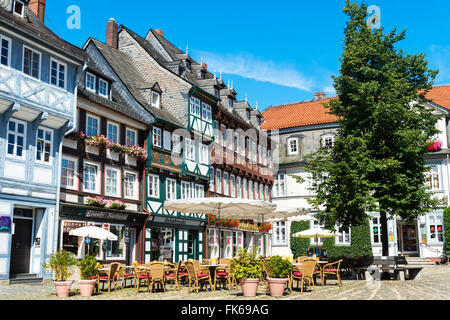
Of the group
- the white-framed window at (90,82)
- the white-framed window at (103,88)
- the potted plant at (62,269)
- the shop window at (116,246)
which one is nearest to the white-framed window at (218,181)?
the shop window at (116,246)

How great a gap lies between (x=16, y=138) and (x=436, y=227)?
29400mm

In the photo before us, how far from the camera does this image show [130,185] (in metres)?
24.2

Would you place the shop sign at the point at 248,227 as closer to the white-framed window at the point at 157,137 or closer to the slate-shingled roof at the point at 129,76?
the slate-shingled roof at the point at 129,76

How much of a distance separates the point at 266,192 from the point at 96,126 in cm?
2155

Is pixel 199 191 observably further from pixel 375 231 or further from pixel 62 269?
pixel 62 269

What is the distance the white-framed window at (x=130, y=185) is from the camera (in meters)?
23.8

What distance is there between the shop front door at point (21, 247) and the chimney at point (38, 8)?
9.91 metres

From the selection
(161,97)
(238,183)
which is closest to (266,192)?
(238,183)

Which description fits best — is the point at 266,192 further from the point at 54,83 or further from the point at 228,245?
the point at 54,83

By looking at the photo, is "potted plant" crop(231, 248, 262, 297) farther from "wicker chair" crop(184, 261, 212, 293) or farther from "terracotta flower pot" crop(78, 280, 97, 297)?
"terracotta flower pot" crop(78, 280, 97, 297)

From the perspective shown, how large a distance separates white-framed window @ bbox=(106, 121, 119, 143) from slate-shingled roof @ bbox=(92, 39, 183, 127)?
2.41m

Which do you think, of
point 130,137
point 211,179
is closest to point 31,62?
point 130,137

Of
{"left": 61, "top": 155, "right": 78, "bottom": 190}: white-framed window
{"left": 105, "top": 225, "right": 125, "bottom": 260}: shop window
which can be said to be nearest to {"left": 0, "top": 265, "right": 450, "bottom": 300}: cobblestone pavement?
{"left": 61, "top": 155, "right": 78, "bottom": 190}: white-framed window

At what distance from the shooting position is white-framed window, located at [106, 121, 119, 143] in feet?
75.7
